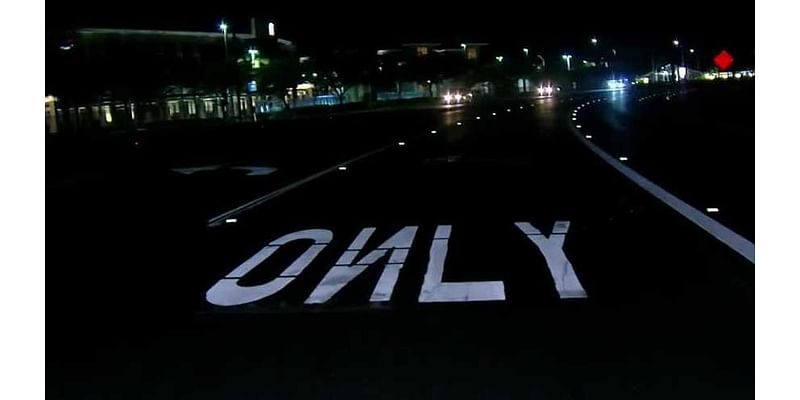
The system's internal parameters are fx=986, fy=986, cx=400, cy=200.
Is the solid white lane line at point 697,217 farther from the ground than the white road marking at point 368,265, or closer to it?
farther from the ground

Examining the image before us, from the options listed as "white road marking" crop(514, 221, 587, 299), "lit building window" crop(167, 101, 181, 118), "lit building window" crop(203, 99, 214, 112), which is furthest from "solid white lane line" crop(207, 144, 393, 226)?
"lit building window" crop(203, 99, 214, 112)

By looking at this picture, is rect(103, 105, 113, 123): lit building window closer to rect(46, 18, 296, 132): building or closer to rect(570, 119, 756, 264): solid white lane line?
rect(46, 18, 296, 132): building

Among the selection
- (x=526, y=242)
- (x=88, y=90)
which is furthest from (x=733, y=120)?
(x=88, y=90)

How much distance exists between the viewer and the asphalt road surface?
640 cm

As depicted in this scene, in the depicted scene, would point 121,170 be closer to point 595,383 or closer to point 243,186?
point 243,186

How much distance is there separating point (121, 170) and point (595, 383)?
2254cm

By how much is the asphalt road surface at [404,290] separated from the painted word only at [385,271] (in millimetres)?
40

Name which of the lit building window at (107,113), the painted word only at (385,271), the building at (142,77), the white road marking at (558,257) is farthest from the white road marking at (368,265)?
the lit building window at (107,113)

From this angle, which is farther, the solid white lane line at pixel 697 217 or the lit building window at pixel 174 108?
the lit building window at pixel 174 108

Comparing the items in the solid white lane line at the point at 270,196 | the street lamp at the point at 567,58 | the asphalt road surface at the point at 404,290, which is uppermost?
the street lamp at the point at 567,58

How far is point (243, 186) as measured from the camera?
20.7 meters

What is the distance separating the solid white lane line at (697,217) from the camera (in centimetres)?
1096

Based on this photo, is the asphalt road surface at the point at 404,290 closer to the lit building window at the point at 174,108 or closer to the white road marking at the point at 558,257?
the white road marking at the point at 558,257

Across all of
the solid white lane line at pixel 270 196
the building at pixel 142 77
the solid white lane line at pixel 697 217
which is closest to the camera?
the solid white lane line at pixel 697 217
